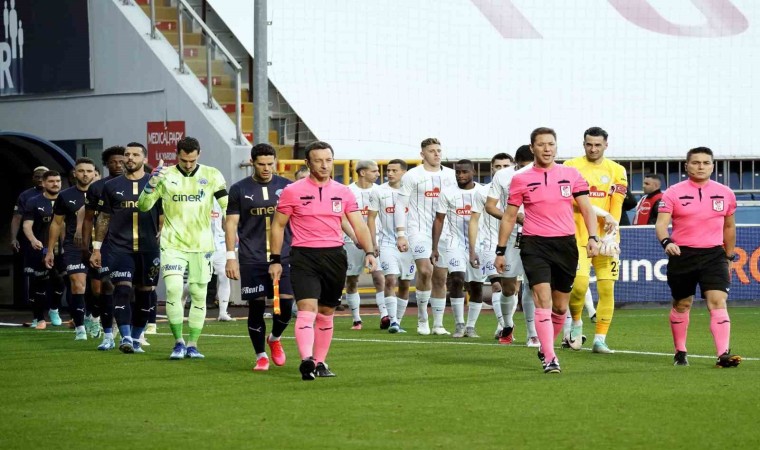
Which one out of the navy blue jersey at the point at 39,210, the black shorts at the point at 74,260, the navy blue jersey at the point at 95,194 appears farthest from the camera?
the navy blue jersey at the point at 39,210

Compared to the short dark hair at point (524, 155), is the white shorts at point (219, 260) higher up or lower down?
lower down

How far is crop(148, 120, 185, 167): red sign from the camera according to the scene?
82.3 feet

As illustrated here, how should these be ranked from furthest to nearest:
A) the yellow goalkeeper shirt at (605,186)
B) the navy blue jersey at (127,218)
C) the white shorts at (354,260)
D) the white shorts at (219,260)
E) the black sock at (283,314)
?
the white shorts at (219,260), the white shorts at (354,260), the navy blue jersey at (127,218), the yellow goalkeeper shirt at (605,186), the black sock at (283,314)

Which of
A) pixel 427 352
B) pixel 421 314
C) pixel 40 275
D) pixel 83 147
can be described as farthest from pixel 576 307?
pixel 83 147

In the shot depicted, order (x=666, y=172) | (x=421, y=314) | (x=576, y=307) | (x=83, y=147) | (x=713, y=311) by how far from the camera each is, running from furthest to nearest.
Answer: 1. (x=666, y=172)
2. (x=83, y=147)
3. (x=421, y=314)
4. (x=576, y=307)
5. (x=713, y=311)

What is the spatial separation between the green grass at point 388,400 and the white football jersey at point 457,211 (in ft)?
6.44

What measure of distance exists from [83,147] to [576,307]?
1373 centimetres

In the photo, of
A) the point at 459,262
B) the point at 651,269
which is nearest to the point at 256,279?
the point at 459,262

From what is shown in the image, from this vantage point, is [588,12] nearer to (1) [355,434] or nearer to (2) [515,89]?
(2) [515,89]

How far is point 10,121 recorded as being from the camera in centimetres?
2708

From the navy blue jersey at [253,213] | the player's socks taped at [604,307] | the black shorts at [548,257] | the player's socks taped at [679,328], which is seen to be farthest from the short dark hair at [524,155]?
the navy blue jersey at [253,213]

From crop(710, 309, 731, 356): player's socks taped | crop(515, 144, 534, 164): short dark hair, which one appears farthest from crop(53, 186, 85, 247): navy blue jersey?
crop(710, 309, 731, 356): player's socks taped

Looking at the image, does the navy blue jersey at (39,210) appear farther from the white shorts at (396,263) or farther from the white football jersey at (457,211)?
the white football jersey at (457,211)

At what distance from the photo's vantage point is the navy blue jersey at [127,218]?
50.0 feet
